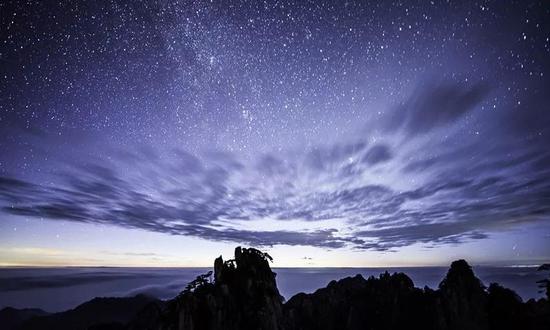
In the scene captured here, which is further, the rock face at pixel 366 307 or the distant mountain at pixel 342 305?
the rock face at pixel 366 307

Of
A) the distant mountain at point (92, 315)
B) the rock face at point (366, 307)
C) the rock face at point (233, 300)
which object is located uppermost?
the rock face at point (233, 300)

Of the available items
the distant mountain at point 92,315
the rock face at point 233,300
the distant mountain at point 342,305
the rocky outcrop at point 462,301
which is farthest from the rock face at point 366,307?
the distant mountain at point 92,315

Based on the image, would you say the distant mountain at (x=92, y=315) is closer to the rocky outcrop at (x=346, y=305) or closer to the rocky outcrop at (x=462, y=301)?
the rocky outcrop at (x=346, y=305)

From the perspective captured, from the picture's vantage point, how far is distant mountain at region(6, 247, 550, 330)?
43219 millimetres

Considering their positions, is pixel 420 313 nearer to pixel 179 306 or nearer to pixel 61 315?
pixel 179 306

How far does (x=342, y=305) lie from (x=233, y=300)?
134ft

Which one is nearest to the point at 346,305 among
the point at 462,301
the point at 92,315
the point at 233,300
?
the point at 462,301

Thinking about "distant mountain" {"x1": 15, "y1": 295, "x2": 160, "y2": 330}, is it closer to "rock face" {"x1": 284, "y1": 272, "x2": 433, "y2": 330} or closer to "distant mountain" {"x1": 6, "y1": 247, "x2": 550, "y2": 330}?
"distant mountain" {"x1": 6, "y1": 247, "x2": 550, "y2": 330}

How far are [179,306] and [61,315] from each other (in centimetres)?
18229

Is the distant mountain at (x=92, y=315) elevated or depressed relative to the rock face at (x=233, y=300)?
depressed

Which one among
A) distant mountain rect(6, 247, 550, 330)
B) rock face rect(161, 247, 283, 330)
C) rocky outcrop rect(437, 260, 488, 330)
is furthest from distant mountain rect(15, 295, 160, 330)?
rocky outcrop rect(437, 260, 488, 330)

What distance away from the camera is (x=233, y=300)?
44.3 m

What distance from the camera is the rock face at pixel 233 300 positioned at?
42219mm

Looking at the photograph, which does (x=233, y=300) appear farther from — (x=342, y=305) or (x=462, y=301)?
(x=462, y=301)
